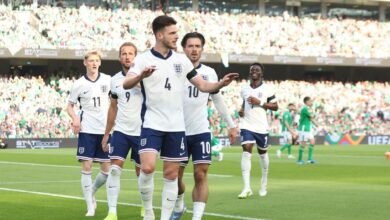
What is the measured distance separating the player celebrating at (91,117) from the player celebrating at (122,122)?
93 centimetres

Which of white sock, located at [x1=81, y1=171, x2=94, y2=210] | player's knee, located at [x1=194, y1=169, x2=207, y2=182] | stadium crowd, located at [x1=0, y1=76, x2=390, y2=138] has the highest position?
player's knee, located at [x1=194, y1=169, x2=207, y2=182]

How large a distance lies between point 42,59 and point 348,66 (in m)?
25.2

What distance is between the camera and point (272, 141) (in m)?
52.5

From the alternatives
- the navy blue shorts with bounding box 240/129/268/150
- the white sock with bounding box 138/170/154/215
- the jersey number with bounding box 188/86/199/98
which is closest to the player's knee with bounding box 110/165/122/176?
the white sock with bounding box 138/170/154/215

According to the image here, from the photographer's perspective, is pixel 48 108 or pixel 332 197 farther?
pixel 48 108

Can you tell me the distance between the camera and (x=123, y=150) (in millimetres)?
12664

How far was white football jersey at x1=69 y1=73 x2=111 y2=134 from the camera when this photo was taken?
1400 centimetres

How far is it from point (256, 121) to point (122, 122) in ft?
15.4

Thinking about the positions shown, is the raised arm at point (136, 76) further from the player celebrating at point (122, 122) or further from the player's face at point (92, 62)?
the player's face at point (92, 62)

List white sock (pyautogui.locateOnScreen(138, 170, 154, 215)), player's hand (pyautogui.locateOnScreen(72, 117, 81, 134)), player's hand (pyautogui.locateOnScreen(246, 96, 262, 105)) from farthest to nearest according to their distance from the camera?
player's hand (pyautogui.locateOnScreen(246, 96, 262, 105)) < player's hand (pyautogui.locateOnScreen(72, 117, 81, 134)) < white sock (pyautogui.locateOnScreen(138, 170, 154, 215))

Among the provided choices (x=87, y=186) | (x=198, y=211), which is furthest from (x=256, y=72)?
(x=198, y=211)

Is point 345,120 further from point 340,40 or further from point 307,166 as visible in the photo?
point 307,166

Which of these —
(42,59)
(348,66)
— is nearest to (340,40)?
(348,66)

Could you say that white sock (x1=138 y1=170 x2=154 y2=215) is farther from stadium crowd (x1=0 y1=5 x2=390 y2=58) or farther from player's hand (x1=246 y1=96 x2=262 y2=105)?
stadium crowd (x1=0 y1=5 x2=390 y2=58)
